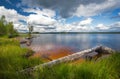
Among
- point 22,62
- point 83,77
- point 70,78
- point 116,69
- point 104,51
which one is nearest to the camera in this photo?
point 70,78

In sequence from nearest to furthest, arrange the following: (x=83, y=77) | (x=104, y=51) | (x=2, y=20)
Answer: (x=83, y=77), (x=104, y=51), (x=2, y=20)

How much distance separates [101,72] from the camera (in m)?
4.29

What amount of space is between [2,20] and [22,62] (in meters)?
85.2

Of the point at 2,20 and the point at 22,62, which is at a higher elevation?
the point at 2,20

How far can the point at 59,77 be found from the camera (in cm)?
396

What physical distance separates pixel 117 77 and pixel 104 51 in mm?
6466

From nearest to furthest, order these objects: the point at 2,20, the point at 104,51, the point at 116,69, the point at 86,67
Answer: the point at 86,67 < the point at 116,69 < the point at 104,51 < the point at 2,20

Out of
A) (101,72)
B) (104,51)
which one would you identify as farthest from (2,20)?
(101,72)

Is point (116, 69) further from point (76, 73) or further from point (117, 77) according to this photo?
point (76, 73)

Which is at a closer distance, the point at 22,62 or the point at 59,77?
the point at 59,77

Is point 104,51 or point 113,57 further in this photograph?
point 104,51

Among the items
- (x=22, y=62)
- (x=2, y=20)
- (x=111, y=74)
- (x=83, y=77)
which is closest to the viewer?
(x=83, y=77)

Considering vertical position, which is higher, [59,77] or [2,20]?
[2,20]

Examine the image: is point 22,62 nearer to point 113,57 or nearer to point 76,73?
point 76,73
